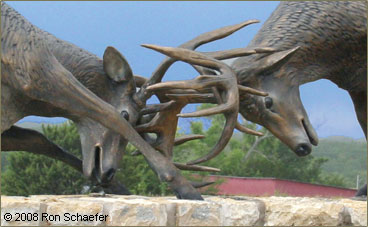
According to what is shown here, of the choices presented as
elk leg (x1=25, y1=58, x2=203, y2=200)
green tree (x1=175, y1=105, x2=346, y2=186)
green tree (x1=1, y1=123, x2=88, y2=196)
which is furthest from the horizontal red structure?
elk leg (x1=25, y1=58, x2=203, y2=200)

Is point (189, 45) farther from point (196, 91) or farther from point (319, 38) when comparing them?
point (319, 38)

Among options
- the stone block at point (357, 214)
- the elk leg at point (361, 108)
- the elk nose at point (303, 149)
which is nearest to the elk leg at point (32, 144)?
the elk nose at point (303, 149)

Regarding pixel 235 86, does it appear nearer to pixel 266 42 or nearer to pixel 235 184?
pixel 266 42

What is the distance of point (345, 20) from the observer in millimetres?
5375

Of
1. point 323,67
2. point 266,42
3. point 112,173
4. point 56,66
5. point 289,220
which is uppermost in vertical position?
point 56,66

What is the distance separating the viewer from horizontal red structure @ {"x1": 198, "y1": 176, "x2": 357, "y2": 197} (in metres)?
12.5

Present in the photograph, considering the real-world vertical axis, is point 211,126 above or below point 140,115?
below

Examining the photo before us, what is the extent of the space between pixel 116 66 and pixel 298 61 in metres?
1.69

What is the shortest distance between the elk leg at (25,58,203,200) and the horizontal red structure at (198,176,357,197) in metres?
7.23

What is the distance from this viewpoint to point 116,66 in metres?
5.18

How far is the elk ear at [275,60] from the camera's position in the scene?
5016 mm

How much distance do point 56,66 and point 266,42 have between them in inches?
80.6

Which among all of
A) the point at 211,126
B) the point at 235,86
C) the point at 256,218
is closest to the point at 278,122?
the point at 235,86

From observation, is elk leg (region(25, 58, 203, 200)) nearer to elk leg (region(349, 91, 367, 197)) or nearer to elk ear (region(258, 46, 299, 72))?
elk ear (region(258, 46, 299, 72))
